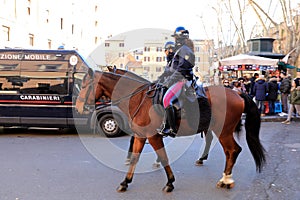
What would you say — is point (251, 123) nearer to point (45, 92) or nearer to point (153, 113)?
point (153, 113)

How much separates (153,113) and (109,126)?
4.60 meters

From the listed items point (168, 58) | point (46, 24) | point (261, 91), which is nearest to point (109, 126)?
point (168, 58)

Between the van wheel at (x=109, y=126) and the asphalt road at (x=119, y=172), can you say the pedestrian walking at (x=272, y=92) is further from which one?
the van wheel at (x=109, y=126)

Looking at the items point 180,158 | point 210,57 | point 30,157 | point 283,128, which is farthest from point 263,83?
point 210,57

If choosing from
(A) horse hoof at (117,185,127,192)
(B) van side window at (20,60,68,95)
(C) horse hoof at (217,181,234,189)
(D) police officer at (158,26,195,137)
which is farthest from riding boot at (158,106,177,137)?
(B) van side window at (20,60,68,95)

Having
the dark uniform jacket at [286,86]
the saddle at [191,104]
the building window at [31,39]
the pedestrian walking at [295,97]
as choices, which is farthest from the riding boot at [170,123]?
the building window at [31,39]

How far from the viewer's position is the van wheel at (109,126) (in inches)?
360

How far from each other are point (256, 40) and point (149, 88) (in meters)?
15.4

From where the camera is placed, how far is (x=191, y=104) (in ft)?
16.1

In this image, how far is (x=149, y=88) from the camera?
16.3ft

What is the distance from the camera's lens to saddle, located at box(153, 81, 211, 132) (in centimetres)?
481

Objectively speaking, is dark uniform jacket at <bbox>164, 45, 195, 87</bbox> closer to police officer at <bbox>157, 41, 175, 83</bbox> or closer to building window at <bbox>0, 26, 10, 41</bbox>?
police officer at <bbox>157, 41, 175, 83</bbox>

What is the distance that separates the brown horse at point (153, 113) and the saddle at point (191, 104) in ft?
0.30

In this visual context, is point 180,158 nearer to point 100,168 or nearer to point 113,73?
point 100,168
